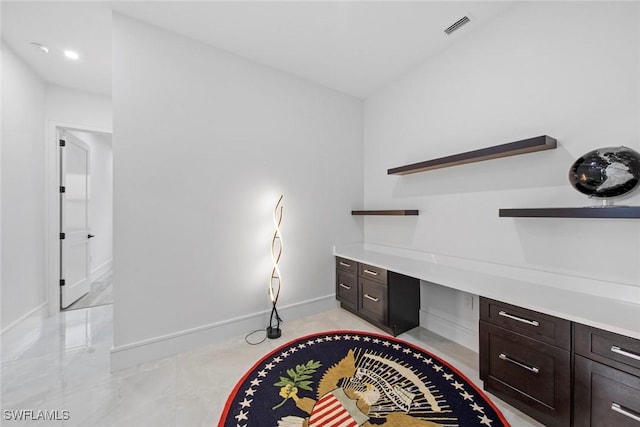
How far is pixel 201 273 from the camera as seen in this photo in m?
2.35

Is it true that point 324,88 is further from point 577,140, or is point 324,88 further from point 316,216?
point 577,140

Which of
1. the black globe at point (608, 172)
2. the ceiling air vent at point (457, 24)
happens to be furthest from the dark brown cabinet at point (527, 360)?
the ceiling air vent at point (457, 24)

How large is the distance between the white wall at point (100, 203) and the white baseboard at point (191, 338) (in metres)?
3.48

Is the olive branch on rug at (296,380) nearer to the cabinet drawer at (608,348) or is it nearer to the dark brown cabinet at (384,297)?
the dark brown cabinet at (384,297)

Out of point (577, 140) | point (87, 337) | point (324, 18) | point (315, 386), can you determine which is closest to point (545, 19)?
point (577, 140)

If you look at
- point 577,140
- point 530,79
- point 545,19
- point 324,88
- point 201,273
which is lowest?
point 201,273

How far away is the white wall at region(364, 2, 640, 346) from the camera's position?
4.99 ft

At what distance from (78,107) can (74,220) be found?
1.56 metres

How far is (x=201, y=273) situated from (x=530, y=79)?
333 cm

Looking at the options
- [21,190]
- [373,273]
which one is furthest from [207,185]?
[21,190]

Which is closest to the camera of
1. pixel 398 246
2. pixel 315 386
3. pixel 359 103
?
pixel 315 386

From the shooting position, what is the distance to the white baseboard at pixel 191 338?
201cm

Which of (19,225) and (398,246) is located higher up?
(19,225)

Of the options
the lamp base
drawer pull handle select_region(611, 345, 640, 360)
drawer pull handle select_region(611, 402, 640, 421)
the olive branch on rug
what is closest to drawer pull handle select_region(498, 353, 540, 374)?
A: drawer pull handle select_region(611, 402, 640, 421)
